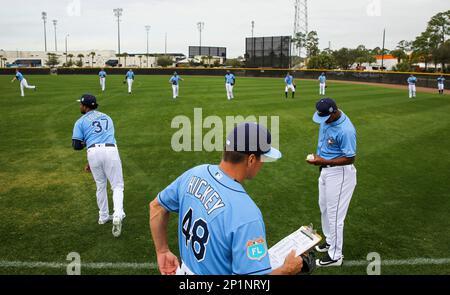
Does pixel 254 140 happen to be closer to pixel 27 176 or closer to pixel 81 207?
pixel 81 207

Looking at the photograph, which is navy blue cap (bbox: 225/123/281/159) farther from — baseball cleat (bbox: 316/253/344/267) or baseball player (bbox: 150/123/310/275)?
baseball cleat (bbox: 316/253/344/267)

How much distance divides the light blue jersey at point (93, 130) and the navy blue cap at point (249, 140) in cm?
422

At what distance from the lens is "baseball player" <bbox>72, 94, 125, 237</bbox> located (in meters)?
6.10

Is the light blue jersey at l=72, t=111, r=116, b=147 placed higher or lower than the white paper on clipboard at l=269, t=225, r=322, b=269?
higher

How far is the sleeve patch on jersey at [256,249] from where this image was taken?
6.95 ft

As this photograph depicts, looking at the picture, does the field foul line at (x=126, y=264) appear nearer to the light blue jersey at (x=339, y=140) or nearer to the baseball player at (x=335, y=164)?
the baseball player at (x=335, y=164)

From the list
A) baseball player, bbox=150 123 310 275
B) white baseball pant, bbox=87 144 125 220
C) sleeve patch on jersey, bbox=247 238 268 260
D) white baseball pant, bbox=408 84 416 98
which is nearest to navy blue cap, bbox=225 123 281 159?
baseball player, bbox=150 123 310 275

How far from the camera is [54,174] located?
9.12m

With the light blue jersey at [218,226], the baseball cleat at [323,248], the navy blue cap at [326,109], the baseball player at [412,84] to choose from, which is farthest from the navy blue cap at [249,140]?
the baseball player at [412,84]

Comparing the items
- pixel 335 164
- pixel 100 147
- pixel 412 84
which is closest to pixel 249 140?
pixel 335 164

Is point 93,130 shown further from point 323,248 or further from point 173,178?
point 323,248

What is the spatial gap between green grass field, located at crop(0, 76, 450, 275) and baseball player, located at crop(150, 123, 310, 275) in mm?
2744

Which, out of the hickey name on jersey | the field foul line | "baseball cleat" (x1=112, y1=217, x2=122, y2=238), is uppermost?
the hickey name on jersey

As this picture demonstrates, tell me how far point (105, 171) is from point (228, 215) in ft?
14.8
